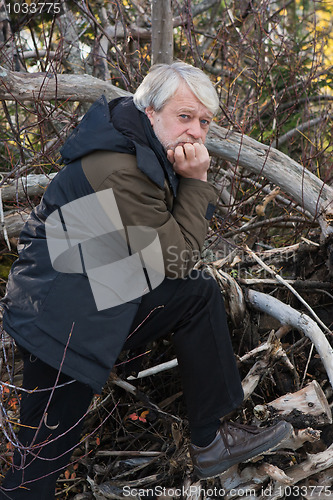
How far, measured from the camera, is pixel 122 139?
7.30 feet

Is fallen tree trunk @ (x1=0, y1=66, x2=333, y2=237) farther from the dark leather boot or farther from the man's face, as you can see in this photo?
the dark leather boot

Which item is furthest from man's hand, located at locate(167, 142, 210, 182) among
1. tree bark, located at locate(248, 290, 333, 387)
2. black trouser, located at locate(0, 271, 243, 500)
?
tree bark, located at locate(248, 290, 333, 387)

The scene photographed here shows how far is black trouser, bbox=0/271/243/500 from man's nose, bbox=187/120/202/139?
663mm

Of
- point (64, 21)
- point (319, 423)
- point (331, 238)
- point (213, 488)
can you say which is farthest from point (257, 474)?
point (64, 21)

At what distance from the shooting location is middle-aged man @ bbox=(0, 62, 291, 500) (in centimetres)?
220

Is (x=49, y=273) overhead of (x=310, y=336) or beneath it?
overhead

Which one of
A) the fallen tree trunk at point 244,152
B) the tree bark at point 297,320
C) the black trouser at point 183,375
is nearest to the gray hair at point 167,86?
the black trouser at point 183,375

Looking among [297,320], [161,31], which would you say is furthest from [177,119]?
[161,31]

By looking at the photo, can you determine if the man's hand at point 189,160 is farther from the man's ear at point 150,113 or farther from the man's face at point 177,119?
the man's ear at point 150,113

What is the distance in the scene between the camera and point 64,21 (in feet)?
18.3

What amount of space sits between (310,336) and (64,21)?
429cm

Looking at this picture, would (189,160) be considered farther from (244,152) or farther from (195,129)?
(244,152)

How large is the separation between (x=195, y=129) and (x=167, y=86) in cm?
23

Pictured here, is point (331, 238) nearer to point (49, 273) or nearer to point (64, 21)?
point (49, 273)
